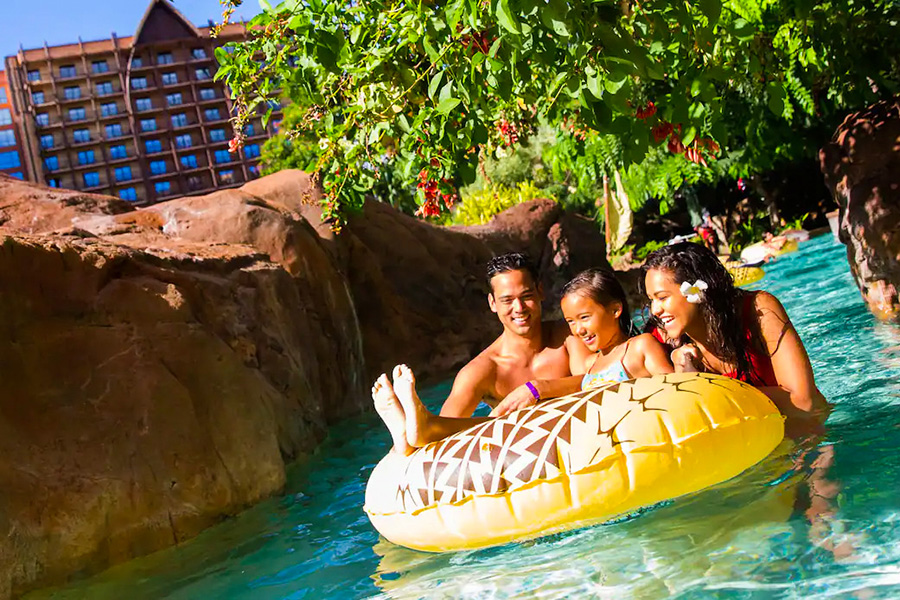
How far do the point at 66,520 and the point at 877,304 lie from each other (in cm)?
616

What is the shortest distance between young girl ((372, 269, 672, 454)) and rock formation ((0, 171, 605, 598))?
1.72 m

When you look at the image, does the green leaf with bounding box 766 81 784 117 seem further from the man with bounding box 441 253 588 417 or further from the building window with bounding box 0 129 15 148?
the building window with bounding box 0 129 15 148

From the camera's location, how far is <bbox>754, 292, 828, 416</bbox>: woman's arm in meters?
4.01

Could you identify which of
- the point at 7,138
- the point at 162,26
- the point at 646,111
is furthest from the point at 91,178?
the point at 646,111

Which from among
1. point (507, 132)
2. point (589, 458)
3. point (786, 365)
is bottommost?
point (589, 458)

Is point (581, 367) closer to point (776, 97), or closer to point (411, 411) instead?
point (411, 411)

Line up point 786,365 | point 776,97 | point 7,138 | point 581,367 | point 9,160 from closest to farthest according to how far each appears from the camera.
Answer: point 776,97
point 786,365
point 581,367
point 9,160
point 7,138

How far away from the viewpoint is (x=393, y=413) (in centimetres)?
426

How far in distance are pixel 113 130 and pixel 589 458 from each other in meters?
65.0

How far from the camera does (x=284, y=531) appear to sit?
5.20 m

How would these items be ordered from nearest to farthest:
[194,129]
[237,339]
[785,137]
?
[237,339] < [785,137] < [194,129]

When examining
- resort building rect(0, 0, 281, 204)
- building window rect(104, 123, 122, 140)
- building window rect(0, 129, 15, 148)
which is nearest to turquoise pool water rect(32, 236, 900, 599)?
resort building rect(0, 0, 281, 204)

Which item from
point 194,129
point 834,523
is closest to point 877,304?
point 834,523

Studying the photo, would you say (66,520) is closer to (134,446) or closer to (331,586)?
(134,446)
